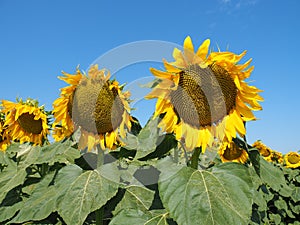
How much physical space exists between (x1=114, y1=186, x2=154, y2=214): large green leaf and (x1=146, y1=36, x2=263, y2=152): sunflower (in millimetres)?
411

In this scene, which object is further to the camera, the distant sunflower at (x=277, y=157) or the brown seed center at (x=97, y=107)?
the distant sunflower at (x=277, y=157)

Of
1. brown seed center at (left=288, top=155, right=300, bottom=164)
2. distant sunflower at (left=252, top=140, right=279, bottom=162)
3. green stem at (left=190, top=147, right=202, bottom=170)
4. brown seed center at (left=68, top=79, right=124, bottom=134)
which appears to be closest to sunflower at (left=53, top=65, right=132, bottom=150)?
brown seed center at (left=68, top=79, right=124, bottom=134)

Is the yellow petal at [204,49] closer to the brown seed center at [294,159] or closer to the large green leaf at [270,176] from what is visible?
the large green leaf at [270,176]

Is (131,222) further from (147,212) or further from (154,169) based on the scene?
(154,169)

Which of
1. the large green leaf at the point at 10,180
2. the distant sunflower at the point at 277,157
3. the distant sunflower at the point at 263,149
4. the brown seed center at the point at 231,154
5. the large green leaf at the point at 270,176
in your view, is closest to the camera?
the large green leaf at the point at 270,176

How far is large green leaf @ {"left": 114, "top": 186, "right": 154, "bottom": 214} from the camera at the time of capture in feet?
6.78

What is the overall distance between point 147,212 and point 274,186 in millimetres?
720

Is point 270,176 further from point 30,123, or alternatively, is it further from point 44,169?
point 30,123

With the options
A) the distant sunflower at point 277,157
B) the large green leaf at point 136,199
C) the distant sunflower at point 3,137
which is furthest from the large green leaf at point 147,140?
the distant sunflower at point 277,157

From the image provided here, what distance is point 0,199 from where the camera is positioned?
267 centimetres

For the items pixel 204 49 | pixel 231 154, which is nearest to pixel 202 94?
pixel 204 49

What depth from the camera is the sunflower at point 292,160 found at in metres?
9.52

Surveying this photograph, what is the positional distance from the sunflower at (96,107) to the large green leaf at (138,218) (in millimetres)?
556

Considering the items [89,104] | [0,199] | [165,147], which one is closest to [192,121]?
[165,147]
